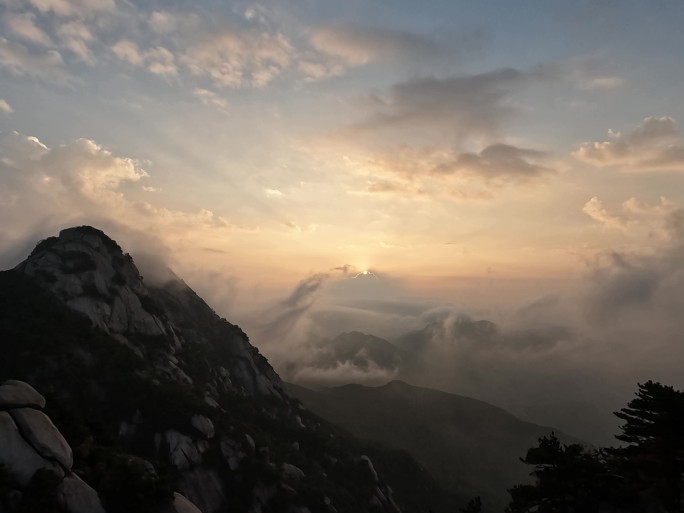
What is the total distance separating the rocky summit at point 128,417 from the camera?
50.6 metres

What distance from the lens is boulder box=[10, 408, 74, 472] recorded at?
48.6m

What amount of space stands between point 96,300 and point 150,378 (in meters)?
44.0

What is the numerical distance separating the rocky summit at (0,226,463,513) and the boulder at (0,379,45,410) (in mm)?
197

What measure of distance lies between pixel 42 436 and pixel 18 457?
3156mm

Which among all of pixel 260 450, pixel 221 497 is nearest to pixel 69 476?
pixel 221 497

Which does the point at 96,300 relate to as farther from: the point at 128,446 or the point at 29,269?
the point at 128,446

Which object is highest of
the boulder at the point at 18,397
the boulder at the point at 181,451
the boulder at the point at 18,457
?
the boulder at the point at 18,397

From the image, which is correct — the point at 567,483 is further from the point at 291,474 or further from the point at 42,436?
the point at 291,474

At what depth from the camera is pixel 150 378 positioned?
124312 millimetres

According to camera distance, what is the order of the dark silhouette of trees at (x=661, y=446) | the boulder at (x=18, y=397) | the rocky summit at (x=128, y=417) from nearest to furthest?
the dark silhouette of trees at (x=661, y=446)
the rocky summit at (x=128, y=417)
the boulder at (x=18, y=397)

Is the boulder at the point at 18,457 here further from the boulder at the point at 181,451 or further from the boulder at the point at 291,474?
the boulder at the point at 291,474

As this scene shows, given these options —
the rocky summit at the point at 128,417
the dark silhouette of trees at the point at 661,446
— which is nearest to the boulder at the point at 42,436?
the rocky summit at the point at 128,417

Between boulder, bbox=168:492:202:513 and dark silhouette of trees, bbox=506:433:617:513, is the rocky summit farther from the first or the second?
dark silhouette of trees, bbox=506:433:617:513

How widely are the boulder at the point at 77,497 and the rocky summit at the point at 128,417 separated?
6.2 inches
